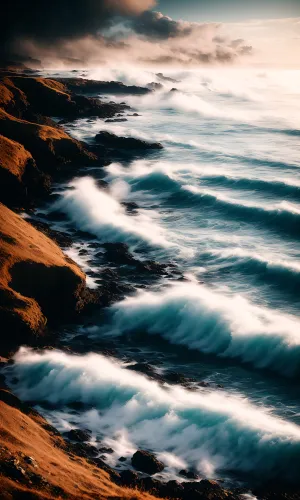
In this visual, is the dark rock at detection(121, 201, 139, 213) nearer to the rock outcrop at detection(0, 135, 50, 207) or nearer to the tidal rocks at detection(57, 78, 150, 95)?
the rock outcrop at detection(0, 135, 50, 207)

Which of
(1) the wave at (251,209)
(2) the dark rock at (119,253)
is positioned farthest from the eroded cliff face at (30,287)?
(1) the wave at (251,209)

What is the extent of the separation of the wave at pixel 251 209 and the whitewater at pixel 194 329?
134 mm

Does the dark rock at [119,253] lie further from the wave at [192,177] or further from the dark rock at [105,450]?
the dark rock at [105,450]

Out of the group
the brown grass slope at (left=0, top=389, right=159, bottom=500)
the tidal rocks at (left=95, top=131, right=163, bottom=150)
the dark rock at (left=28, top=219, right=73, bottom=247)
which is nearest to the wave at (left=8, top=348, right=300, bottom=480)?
the brown grass slope at (left=0, top=389, right=159, bottom=500)

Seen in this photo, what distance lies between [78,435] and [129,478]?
2.89 metres

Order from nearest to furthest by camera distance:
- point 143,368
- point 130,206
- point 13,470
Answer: point 13,470
point 143,368
point 130,206

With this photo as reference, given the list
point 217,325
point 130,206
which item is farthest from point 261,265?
point 130,206

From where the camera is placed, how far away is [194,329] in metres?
28.0

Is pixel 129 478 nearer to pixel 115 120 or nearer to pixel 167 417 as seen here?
pixel 167 417

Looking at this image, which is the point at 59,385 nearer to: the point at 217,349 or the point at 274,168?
the point at 217,349

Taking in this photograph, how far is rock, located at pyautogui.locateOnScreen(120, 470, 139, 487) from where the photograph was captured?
17.3 m

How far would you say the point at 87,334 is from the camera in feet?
86.7

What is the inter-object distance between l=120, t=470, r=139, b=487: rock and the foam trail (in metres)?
21.6

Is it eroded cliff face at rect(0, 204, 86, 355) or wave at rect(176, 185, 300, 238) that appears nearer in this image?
eroded cliff face at rect(0, 204, 86, 355)
